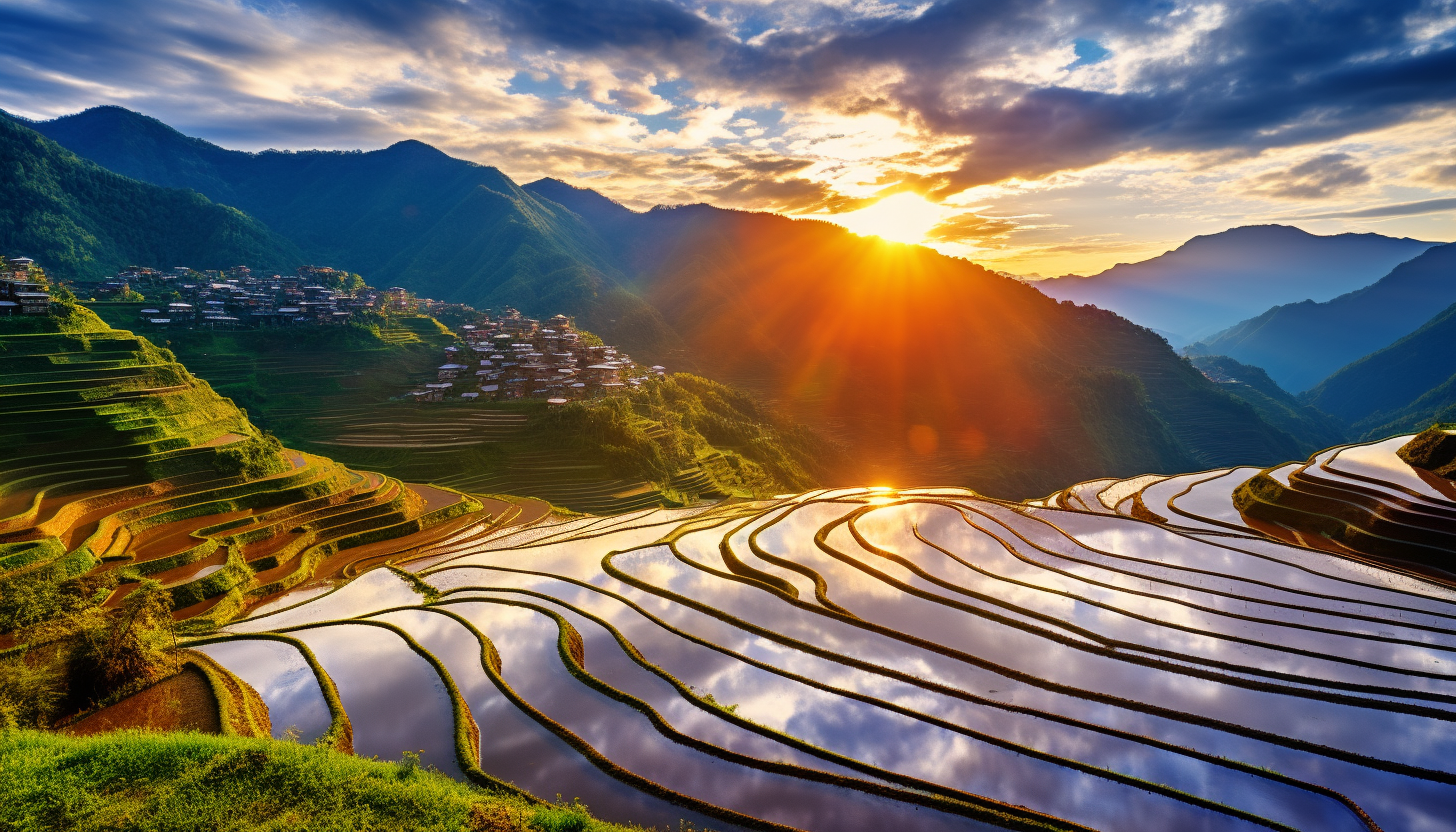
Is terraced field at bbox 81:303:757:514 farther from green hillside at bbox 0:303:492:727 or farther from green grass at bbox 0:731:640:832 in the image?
green grass at bbox 0:731:640:832

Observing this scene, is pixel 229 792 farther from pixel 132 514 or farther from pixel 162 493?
pixel 162 493

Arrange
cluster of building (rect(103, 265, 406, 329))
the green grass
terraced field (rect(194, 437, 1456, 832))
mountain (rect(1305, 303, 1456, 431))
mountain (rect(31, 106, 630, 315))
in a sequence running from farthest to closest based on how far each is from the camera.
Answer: mountain (rect(31, 106, 630, 315)) → mountain (rect(1305, 303, 1456, 431)) → cluster of building (rect(103, 265, 406, 329)) → terraced field (rect(194, 437, 1456, 832)) → the green grass

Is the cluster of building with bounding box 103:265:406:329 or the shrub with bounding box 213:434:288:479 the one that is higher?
the cluster of building with bounding box 103:265:406:329

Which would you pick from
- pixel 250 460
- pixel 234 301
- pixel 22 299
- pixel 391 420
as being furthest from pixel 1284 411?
pixel 234 301

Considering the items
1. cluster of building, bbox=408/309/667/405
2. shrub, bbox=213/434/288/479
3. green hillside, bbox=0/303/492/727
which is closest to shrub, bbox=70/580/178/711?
green hillside, bbox=0/303/492/727

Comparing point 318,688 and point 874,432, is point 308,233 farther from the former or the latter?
point 318,688

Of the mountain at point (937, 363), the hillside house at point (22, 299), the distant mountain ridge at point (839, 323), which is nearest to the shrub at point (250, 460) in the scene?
the hillside house at point (22, 299)
